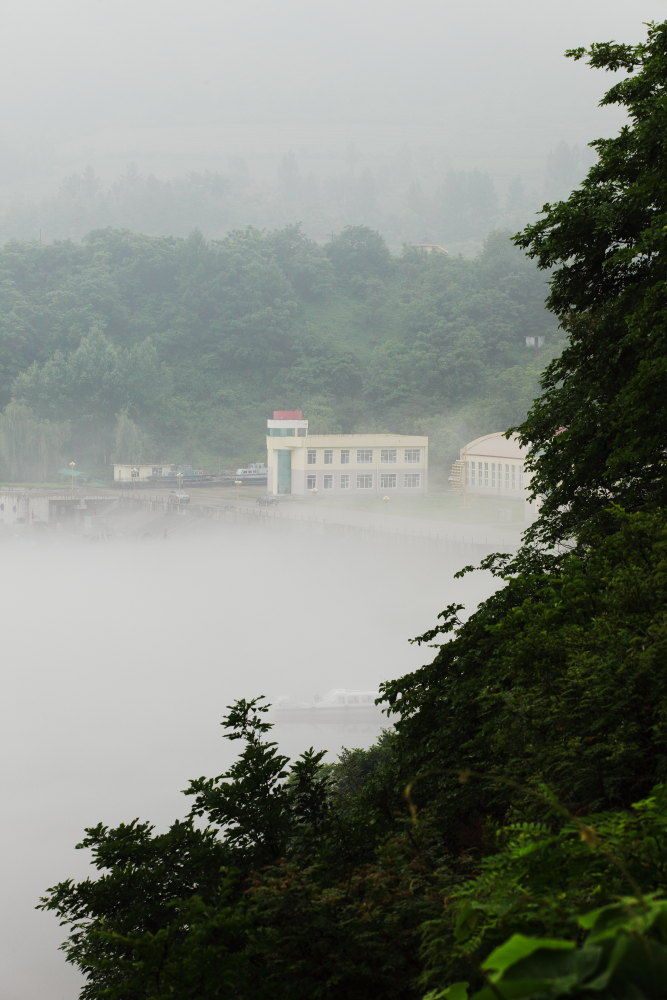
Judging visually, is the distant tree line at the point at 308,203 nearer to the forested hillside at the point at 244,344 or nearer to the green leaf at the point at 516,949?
the forested hillside at the point at 244,344

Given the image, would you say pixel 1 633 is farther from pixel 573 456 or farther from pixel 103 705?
pixel 573 456

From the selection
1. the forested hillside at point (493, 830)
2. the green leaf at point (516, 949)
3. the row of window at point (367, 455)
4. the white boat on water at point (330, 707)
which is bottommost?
the white boat on water at point (330, 707)

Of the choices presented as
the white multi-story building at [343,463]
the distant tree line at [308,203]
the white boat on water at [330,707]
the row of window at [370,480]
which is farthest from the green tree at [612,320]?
the distant tree line at [308,203]

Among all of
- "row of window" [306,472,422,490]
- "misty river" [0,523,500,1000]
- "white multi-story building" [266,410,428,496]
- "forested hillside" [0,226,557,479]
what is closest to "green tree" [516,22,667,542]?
"misty river" [0,523,500,1000]

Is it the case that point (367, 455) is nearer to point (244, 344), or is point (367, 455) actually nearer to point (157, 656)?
point (244, 344)

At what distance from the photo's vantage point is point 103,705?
3762 cm

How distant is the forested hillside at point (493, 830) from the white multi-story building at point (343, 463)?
6182 centimetres

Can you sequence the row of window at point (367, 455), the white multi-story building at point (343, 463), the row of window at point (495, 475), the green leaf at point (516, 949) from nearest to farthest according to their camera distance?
1. the green leaf at point (516, 949)
2. the row of window at point (495, 475)
3. the white multi-story building at point (343, 463)
4. the row of window at point (367, 455)

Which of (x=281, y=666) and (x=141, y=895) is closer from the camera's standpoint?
(x=141, y=895)

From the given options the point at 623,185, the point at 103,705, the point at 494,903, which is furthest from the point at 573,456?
the point at 103,705

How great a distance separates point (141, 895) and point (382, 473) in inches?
2661

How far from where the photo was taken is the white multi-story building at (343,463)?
71062 mm

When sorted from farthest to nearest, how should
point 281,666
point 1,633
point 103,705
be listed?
point 1,633, point 281,666, point 103,705

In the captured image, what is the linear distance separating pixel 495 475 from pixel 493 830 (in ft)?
225
